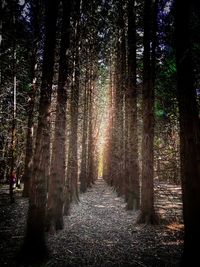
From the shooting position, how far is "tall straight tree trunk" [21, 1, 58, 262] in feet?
19.3

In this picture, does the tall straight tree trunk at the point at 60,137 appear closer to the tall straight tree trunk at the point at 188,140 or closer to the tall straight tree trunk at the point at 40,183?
the tall straight tree trunk at the point at 40,183

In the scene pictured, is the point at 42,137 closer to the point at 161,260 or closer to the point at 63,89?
the point at 63,89

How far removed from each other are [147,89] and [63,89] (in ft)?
10.8

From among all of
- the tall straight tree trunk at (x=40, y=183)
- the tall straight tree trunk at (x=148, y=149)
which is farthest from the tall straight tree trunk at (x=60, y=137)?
the tall straight tree trunk at (x=148, y=149)

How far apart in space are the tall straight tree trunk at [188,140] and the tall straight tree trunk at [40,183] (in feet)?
10.4

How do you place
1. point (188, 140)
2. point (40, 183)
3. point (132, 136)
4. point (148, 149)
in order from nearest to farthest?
point (188, 140) → point (40, 183) → point (148, 149) → point (132, 136)

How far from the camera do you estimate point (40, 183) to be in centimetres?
613

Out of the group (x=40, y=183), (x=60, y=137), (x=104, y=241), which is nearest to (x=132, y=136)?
(x=60, y=137)

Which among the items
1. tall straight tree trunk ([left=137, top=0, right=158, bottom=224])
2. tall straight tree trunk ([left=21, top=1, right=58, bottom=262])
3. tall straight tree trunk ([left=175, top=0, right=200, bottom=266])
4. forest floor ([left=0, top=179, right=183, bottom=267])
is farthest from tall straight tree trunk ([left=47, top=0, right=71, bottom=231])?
tall straight tree trunk ([left=175, top=0, right=200, bottom=266])

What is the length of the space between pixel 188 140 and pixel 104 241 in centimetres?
423

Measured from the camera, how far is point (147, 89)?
10.0 metres

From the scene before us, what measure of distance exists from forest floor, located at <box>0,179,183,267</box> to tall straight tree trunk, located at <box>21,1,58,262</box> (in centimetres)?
40

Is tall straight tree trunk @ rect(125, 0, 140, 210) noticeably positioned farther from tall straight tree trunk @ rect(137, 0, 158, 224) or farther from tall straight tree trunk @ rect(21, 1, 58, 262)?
tall straight tree trunk @ rect(21, 1, 58, 262)

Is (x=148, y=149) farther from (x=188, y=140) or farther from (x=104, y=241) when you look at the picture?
(x=188, y=140)
